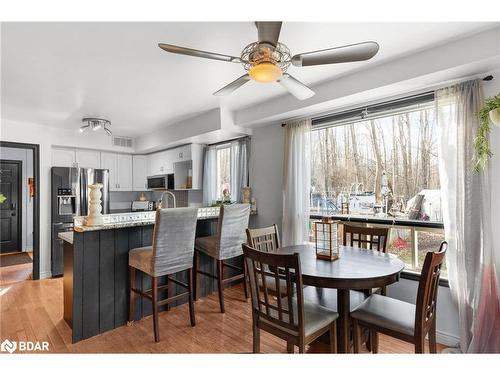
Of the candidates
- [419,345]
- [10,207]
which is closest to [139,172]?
[10,207]

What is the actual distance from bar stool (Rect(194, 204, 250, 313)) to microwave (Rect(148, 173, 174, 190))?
7.00ft

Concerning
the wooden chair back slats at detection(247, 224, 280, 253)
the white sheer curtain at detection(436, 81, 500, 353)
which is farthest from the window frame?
the wooden chair back slats at detection(247, 224, 280, 253)

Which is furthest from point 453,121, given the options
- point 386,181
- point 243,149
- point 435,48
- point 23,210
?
point 23,210

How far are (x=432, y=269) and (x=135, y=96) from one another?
3.17 metres

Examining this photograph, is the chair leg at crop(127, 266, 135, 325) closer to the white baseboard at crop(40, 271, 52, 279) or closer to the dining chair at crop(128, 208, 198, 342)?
the dining chair at crop(128, 208, 198, 342)

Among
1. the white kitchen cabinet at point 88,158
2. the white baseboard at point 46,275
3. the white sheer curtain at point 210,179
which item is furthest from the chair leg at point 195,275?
the white kitchen cabinet at point 88,158

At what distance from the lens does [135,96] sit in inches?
120

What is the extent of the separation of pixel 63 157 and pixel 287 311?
4809 millimetres

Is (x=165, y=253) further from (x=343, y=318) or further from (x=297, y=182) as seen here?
(x=297, y=182)

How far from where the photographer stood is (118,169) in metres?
5.31

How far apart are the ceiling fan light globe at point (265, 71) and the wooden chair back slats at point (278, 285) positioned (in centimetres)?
106

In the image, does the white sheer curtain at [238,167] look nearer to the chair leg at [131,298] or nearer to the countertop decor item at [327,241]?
the chair leg at [131,298]

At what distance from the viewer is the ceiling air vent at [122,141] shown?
5.08 metres

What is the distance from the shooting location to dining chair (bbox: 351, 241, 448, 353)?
1.44 metres
